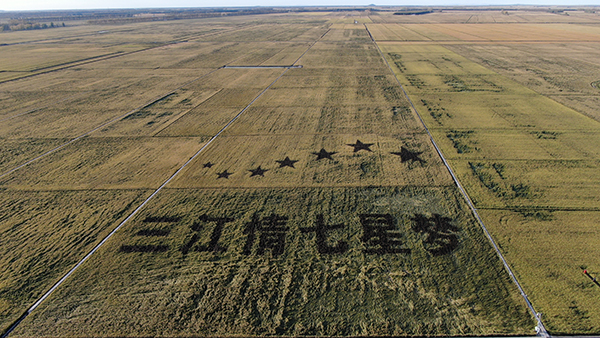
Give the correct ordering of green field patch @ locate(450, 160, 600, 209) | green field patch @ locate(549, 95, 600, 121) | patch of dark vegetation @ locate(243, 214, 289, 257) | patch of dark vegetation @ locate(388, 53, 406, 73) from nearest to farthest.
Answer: patch of dark vegetation @ locate(243, 214, 289, 257) → green field patch @ locate(450, 160, 600, 209) → green field patch @ locate(549, 95, 600, 121) → patch of dark vegetation @ locate(388, 53, 406, 73)

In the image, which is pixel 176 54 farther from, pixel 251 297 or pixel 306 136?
pixel 251 297

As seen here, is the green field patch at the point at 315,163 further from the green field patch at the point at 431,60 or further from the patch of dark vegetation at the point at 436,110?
the green field patch at the point at 431,60

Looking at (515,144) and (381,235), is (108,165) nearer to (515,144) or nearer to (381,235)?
Answer: (381,235)

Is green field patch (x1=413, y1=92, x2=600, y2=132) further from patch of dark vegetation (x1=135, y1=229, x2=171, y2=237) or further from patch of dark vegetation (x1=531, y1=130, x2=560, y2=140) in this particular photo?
patch of dark vegetation (x1=135, y1=229, x2=171, y2=237)

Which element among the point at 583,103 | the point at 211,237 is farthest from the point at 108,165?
the point at 583,103

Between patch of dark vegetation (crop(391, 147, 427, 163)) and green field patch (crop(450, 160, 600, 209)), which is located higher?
patch of dark vegetation (crop(391, 147, 427, 163))

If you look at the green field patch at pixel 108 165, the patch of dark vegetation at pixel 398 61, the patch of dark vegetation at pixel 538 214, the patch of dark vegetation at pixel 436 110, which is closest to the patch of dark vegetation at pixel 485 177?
the patch of dark vegetation at pixel 538 214

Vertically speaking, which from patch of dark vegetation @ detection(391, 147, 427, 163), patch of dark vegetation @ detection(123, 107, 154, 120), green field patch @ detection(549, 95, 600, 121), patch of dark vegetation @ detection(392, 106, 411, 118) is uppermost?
green field patch @ detection(549, 95, 600, 121)

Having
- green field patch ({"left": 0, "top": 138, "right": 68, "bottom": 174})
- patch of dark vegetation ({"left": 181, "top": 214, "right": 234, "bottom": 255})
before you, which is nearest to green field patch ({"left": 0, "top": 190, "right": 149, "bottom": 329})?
patch of dark vegetation ({"left": 181, "top": 214, "right": 234, "bottom": 255})
